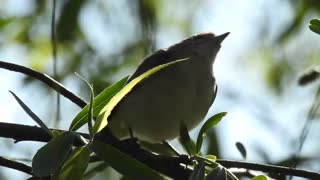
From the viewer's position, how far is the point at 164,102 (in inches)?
103

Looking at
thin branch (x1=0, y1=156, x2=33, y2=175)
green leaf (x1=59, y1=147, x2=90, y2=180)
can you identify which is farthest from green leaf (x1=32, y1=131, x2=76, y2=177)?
thin branch (x1=0, y1=156, x2=33, y2=175)

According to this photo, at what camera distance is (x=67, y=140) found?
1106 mm

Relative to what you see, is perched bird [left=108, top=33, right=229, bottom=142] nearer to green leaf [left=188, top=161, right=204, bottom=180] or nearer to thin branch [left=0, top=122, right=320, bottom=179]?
thin branch [left=0, top=122, right=320, bottom=179]

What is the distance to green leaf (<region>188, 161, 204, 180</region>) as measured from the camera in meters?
1.15

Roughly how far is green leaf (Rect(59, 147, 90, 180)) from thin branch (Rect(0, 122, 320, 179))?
1.07 feet

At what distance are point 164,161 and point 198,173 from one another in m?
0.40

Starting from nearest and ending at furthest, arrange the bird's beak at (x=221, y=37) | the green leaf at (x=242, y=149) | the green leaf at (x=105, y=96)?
the green leaf at (x=105, y=96) < the green leaf at (x=242, y=149) < the bird's beak at (x=221, y=37)

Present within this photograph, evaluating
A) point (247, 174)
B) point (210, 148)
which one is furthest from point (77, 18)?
point (247, 174)

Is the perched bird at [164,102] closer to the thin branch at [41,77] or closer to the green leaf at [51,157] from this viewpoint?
the thin branch at [41,77]

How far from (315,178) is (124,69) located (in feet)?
5.12

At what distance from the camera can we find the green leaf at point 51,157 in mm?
1042

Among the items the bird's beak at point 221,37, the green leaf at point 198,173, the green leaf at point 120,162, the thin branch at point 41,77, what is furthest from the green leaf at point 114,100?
the bird's beak at point 221,37

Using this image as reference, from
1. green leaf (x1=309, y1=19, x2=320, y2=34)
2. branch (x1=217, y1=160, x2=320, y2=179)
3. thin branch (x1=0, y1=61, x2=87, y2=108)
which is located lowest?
branch (x1=217, y1=160, x2=320, y2=179)

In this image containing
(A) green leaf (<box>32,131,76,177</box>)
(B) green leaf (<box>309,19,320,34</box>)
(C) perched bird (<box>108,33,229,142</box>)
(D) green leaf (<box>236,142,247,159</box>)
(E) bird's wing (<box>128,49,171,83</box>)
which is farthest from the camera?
(E) bird's wing (<box>128,49,171,83</box>)
